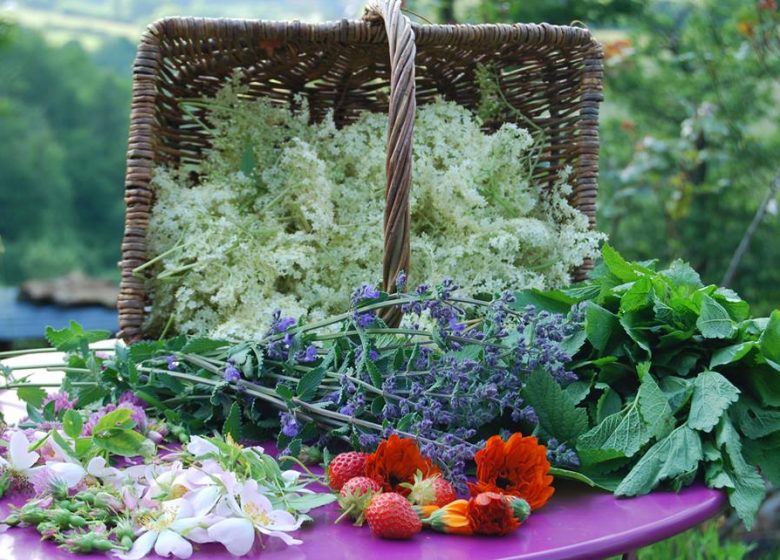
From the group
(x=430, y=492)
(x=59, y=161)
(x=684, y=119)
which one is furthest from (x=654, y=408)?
(x=59, y=161)

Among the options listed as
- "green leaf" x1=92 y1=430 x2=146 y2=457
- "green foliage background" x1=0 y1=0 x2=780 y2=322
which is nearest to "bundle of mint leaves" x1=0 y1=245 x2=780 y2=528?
"green leaf" x1=92 y1=430 x2=146 y2=457

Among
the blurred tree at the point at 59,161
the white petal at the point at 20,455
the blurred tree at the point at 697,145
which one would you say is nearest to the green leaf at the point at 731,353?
the white petal at the point at 20,455

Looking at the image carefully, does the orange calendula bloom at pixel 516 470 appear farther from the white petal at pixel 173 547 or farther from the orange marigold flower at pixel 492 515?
the white petal at pixel 173 547

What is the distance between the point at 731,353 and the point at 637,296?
0.41 ft

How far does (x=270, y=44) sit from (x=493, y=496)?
3.06 ft

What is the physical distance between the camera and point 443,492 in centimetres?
83

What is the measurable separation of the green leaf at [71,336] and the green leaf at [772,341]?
88 cm

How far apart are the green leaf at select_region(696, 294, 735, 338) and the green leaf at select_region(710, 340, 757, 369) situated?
2 cm

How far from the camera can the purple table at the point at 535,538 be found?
0.75m

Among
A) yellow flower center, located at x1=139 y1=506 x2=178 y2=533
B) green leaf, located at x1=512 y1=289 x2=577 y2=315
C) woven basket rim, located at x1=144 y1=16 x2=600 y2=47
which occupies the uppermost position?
woven basket rim, located at x1=144 y1=16 x2=600 y2=47

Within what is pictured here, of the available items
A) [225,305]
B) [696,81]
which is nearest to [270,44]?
[225,305]

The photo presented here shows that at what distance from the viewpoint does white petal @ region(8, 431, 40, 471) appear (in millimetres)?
884

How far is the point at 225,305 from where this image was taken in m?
1.32

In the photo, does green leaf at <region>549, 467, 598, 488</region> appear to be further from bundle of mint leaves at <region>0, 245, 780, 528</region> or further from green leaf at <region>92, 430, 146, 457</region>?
green leaf at <region>92, 430, 146, 457</region>
